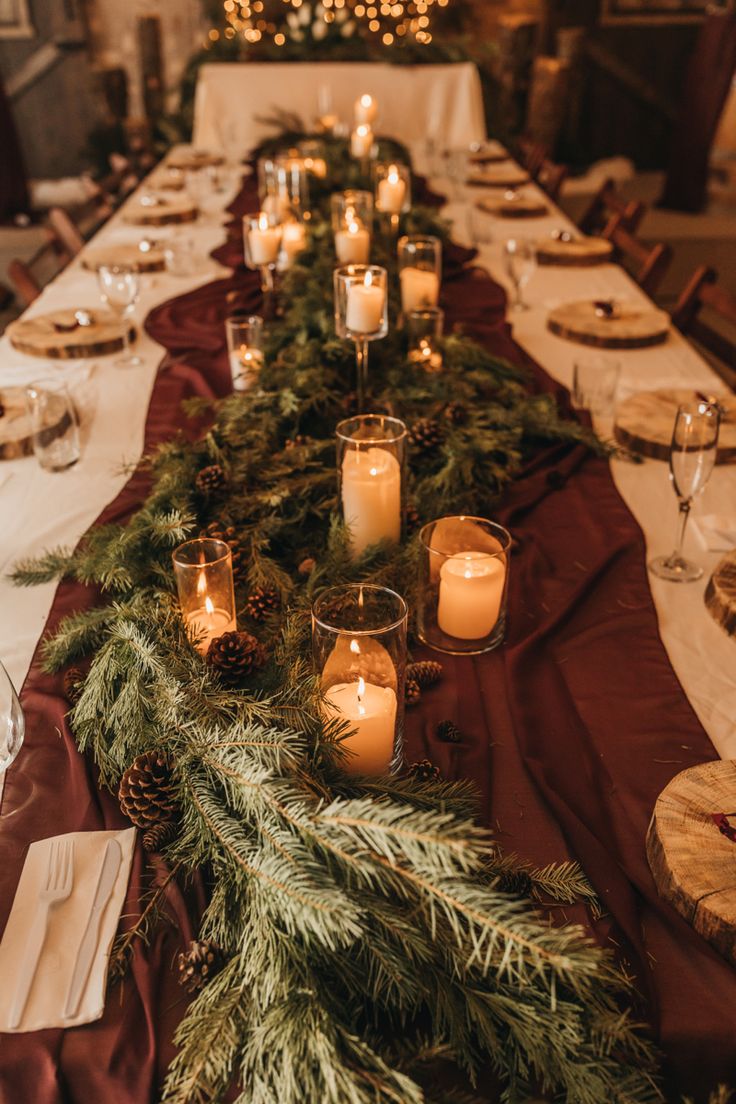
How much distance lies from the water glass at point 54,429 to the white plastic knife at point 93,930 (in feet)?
3.21

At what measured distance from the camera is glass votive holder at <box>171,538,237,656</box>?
1037 mm

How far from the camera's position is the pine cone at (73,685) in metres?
1.04

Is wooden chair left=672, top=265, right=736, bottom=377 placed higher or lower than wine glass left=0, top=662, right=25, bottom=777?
lower

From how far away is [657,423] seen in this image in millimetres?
1758

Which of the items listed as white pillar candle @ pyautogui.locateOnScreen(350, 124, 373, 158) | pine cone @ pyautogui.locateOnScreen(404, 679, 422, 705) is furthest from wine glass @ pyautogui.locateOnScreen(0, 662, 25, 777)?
white pillar candle @ pyautogui.locateOnScreen(350, 124, 373, 158)

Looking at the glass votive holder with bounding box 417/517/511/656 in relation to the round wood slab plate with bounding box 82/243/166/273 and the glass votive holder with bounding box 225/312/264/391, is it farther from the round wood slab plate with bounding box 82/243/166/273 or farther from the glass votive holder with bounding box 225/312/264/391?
the round wood slab plate with bounding box 82/243/166/273

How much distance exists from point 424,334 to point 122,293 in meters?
0.72

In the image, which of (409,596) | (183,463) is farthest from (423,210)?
(409,596)

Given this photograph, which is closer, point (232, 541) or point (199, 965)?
point (199, 965)

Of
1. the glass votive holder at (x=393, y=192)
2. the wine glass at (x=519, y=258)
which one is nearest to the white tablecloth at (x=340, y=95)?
the glass votive holder at (x=393, y=192)

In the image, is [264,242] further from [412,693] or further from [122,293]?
[412,693]

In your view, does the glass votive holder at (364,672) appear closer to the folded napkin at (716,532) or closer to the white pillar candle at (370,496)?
the white pillar candle at (370,496)

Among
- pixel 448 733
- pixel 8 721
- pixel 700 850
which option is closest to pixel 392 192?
pixel 448 733

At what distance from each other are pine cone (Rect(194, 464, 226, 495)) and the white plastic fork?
607mm
